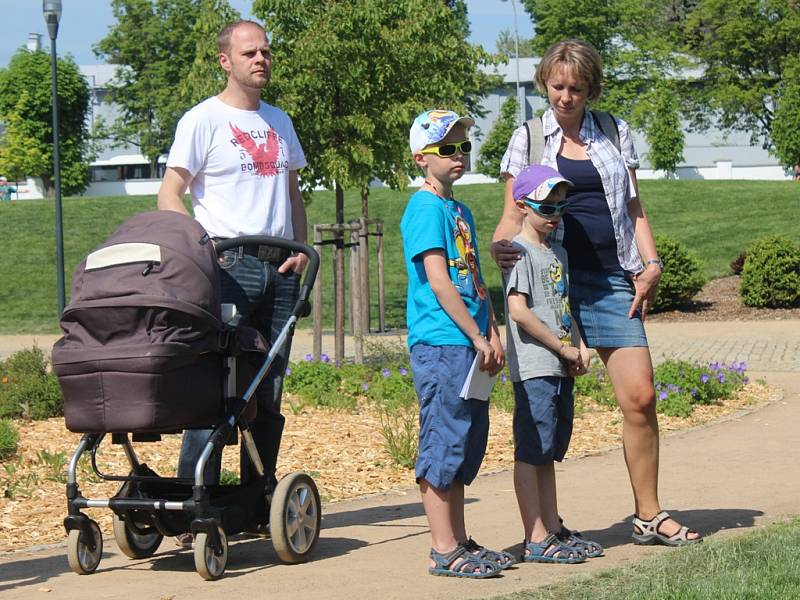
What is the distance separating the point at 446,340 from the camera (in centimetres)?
505

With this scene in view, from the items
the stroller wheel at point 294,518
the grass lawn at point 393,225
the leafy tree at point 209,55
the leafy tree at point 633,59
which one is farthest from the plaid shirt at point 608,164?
the leafy tree at point 633,59

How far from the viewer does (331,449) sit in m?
8.70

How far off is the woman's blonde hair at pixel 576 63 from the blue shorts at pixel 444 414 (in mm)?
1248

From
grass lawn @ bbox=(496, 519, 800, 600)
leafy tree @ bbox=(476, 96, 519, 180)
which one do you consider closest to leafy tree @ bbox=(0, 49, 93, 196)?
leafy tree @ bbox=(476, 96, 519, 180)

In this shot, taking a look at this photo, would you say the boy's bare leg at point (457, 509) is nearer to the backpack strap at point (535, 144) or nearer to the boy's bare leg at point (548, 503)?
the boy's bare leg at point (548, 503)

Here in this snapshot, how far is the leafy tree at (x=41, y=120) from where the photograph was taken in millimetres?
63781

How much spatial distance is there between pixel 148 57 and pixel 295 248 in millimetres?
61519

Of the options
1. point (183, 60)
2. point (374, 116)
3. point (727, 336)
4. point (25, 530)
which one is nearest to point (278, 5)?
point (374, 116)

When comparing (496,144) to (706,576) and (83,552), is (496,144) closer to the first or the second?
(83,552)

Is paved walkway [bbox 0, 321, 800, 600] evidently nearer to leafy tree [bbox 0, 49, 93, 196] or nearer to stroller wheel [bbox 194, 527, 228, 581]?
stroller wheel [bbox 194, 527, 228, 581]

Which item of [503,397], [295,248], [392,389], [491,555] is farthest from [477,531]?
[392,389]

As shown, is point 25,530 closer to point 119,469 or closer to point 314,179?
point 119,469

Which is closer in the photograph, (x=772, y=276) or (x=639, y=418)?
(x=639, y=418)

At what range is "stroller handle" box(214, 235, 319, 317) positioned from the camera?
559cm
